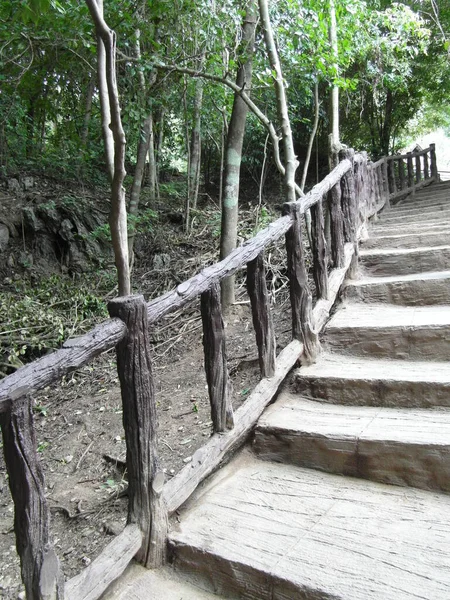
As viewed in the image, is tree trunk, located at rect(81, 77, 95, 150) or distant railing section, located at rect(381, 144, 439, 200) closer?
distant railing section, located at rect(381, 144, 439, 200)

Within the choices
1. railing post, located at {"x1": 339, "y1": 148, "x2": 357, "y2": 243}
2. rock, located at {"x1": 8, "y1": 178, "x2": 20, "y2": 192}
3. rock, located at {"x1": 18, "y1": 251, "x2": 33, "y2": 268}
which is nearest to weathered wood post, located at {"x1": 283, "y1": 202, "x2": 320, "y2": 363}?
railing post, located at {"x1": 339, "y1": 148, "x2": 357, "y2": 243}

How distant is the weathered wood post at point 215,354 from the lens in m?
2.20

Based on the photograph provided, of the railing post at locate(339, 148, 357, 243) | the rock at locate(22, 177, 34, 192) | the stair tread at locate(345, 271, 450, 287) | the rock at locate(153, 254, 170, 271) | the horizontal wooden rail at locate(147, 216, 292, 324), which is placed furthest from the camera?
the rock at locate(22, 177, 34, 192)

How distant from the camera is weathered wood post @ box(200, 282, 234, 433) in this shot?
2195 millimetres

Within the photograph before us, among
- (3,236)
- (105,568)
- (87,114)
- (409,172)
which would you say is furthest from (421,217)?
(87,114)

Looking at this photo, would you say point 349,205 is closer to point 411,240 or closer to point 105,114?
→ point 411,240

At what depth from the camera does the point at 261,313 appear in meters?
2.59

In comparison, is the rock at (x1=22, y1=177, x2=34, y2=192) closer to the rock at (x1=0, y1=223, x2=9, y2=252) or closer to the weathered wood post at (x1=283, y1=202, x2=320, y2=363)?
the rock at (x1=0, y1=223, x2=9, y2=252)

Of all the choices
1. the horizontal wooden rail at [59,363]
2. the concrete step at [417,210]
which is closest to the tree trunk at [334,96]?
the concrete step at [417,210]

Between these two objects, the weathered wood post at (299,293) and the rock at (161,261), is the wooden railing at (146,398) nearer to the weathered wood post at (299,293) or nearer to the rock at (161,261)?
the weathered wood post at (299,293)

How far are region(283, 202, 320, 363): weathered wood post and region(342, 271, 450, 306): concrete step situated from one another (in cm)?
70

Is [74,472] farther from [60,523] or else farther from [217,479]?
[217,479]

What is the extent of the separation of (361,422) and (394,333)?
0.74 meters

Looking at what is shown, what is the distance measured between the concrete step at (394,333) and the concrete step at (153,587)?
1.68 m
